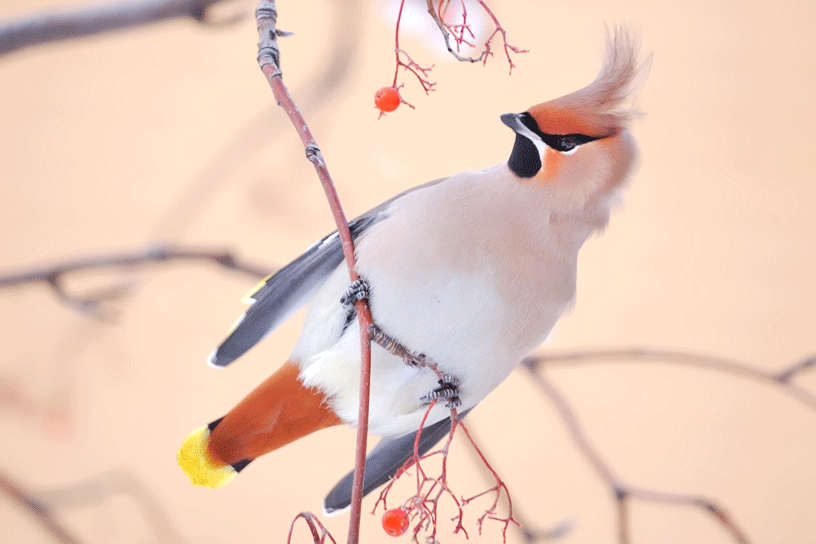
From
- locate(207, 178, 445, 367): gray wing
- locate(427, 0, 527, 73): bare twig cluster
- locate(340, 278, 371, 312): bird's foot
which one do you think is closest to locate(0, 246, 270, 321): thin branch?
locate(207, 178, 445, 367): gray wing

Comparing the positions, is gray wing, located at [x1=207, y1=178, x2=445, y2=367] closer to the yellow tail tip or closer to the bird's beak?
the yellow tail tip

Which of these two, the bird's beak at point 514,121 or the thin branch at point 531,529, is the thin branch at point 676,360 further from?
the bird's beak at point 514,121

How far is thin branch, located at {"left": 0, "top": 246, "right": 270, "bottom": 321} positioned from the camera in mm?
1312

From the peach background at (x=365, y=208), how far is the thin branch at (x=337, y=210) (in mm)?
689

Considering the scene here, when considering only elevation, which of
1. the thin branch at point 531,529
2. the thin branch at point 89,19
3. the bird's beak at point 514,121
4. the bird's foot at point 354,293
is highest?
the thin branch at point 89,19

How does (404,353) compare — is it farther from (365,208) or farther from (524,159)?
(365,208)

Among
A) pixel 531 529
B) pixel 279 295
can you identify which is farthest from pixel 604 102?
pixel 531 529

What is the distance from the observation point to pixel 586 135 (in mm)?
789

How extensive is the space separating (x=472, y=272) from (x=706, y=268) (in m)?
0.85

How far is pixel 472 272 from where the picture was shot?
0.84 metres

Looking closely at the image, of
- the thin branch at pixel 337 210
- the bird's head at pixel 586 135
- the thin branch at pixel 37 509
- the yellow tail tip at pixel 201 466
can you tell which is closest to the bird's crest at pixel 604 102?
the bird's head at pixel 586 135

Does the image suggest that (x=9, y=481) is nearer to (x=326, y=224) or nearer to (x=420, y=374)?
(x=326, y=224)

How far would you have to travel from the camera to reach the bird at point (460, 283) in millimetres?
799

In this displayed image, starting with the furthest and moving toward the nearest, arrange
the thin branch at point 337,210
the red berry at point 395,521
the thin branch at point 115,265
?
the thin branch at point 115,265 < the red berry at point 395,521 < the thin branch at point 337,210
